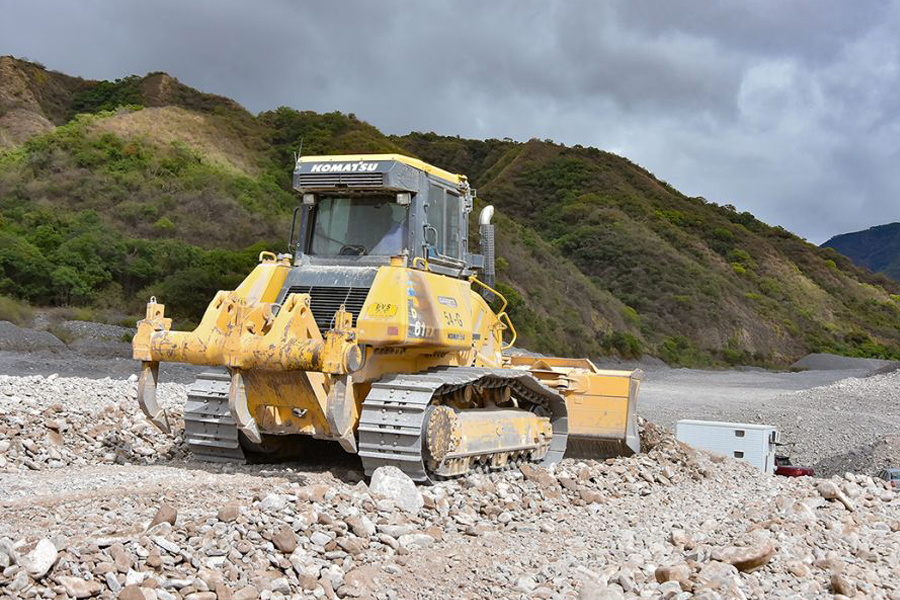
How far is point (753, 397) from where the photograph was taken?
3094 centimetres

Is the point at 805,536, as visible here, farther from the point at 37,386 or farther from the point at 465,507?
the point at 37,386

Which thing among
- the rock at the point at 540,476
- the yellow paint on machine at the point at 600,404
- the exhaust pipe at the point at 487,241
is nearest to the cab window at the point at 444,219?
the exhaust pipe at the point at 487,241

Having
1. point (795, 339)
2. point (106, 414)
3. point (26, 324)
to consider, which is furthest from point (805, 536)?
point (795, 339)

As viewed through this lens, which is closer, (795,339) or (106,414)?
(106,414)

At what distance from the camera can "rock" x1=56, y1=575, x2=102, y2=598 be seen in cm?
510

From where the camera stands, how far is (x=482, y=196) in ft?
257

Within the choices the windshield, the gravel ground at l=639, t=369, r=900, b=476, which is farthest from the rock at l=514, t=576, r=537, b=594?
the gravel ground at l=639, t=369, r=900, b=476

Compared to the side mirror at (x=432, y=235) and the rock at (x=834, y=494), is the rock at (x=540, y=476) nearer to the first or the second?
the side mirror at (x=432, y=235)

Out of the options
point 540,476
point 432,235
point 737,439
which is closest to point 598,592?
point 540,476

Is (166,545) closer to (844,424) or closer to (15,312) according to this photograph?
(844,424)

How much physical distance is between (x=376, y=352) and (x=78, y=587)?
4176 mm

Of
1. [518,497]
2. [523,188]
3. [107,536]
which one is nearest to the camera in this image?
[107,536]

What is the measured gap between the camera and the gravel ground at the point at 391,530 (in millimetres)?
5695

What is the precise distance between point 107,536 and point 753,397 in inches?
1092
